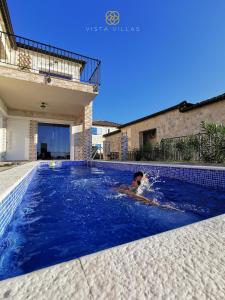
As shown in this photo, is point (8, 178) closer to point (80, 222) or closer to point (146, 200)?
point (80, 222)

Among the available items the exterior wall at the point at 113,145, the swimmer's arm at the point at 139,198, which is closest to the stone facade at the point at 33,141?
the exterior wall at the point at 113,145

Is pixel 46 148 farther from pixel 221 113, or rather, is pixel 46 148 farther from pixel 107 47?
pixel 221 113

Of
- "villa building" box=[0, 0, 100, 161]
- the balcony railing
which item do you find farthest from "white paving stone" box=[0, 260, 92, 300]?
the balcony railing

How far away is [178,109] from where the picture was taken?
11.7 m

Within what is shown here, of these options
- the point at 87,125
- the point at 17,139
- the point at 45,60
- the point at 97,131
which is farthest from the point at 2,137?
the point at 97,131

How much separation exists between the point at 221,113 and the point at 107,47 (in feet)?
35.5

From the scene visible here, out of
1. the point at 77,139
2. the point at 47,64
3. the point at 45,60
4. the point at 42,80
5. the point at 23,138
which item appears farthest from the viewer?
the point at 77,139

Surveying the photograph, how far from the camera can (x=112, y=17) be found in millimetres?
10742

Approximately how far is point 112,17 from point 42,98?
614 centimetres

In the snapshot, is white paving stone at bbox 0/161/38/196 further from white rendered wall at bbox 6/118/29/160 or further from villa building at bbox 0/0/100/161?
white rendered wall at bbox 6/118/29/160

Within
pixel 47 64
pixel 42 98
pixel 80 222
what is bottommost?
pixel 80 222

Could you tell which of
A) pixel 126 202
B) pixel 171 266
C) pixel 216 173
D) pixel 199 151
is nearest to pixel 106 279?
pixel 171 266

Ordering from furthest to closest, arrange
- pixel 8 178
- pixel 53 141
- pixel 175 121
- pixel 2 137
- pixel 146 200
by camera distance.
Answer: pixel 53 141 → pixel 175 121 → pixel 2 137 → pixel 146 200 → pixel 8 178

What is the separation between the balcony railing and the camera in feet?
29.8
